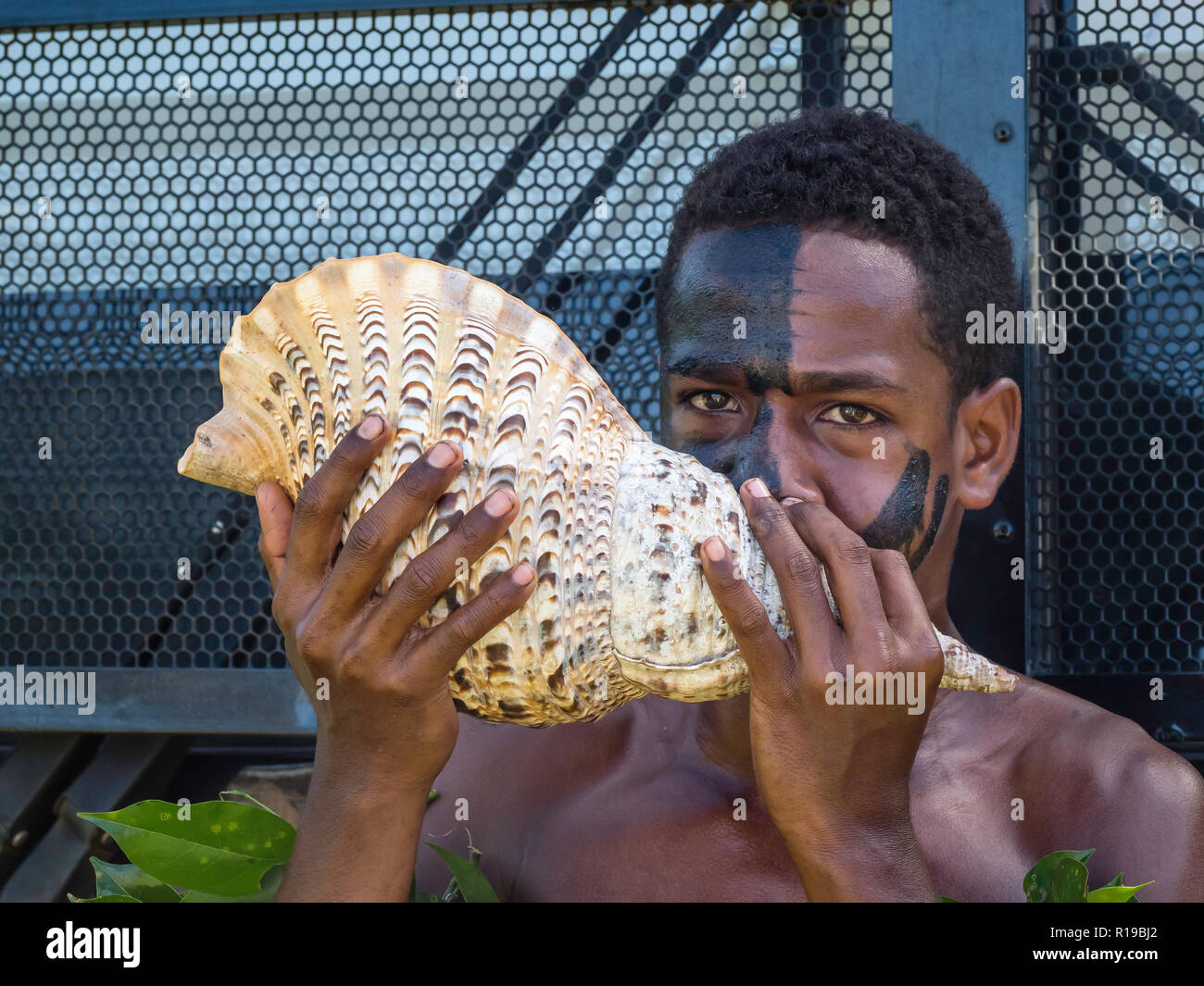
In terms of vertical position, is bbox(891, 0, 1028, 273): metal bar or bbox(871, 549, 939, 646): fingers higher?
bbox(891, 0, 1028, 273): metal bar

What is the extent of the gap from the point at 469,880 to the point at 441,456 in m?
0.61

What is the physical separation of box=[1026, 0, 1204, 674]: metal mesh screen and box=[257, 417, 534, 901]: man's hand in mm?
893

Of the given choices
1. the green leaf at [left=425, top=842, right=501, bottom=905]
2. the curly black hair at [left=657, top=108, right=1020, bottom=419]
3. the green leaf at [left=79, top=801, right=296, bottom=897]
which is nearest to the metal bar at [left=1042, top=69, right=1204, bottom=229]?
the curly black hair at [left=657, top=108, right=1020, bottom=419]

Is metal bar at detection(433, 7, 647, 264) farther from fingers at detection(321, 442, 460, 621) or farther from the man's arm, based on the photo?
the man's arm

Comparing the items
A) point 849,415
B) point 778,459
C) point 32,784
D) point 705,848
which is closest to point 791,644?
point 778,459

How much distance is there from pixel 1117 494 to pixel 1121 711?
0.94ft

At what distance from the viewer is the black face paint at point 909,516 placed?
1363mm

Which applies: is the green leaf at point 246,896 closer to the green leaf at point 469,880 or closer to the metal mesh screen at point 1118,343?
the green leaf at point 469,880

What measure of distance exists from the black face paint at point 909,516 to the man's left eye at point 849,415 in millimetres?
63

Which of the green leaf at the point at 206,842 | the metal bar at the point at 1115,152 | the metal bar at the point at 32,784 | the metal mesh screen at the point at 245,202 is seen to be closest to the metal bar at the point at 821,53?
the metal mesh screen at the point at 245,202

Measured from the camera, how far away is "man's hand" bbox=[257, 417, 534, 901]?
1035 millimetres

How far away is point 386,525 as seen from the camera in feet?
3.41

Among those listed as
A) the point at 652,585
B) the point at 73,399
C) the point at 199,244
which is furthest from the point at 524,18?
the point at 652,585

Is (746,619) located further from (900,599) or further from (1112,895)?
(1112,895)
